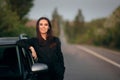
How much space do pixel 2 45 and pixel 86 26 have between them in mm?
173352

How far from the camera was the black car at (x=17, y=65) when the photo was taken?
659 centimetres

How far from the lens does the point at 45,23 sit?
679 cm

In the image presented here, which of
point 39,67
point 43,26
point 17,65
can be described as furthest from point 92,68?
point 39,67

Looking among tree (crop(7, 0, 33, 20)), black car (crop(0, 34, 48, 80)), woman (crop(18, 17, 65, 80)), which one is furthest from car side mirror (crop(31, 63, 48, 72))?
tree (crop(7, 0, 33, 20))

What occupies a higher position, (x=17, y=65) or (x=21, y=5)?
(x=17, y=65)

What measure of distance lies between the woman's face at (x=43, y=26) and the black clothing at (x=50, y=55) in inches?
5.5

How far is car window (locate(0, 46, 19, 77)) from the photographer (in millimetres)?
6852

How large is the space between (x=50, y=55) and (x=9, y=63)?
919mm

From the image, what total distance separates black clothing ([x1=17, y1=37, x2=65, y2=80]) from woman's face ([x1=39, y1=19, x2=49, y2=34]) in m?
0.14

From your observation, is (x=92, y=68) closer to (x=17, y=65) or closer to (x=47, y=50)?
(x=17, y=65)

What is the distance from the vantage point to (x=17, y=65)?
7145 millimetres

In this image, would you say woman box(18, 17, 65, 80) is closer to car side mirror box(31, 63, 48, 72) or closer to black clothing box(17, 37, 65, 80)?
black clothing box(17, 37, 65, 80)

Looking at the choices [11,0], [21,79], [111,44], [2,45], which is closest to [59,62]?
[21,79]

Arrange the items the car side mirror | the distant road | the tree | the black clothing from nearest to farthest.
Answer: the car side mirror
the black clothing
the distant road
the tree
